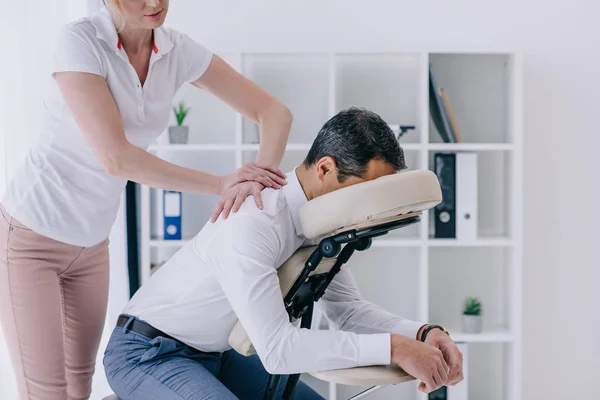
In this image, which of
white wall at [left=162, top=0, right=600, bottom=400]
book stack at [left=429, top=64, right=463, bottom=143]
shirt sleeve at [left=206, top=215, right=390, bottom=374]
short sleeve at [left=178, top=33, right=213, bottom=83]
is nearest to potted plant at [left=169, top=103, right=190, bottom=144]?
white wall at [left=162, top=0, right=600, bottom=400]

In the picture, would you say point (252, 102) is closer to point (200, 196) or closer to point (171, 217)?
point (171, 217)

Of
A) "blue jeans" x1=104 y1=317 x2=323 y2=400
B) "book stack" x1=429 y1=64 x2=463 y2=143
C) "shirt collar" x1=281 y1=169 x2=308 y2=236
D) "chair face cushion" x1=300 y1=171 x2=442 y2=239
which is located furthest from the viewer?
"book stack" x1=429 y1=64 x2=463 y2=143

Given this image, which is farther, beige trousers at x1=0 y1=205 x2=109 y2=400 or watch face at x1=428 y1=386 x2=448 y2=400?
watch face at x1=428 y1=386 x2=448 y2=400

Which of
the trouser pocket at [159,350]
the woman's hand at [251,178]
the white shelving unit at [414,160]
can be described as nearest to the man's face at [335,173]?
the woman's hand at [251,178]

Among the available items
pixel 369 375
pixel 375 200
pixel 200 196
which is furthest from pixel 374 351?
pixel 200 196

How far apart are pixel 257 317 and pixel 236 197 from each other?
26 centimetres

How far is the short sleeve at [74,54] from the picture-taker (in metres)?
1.38

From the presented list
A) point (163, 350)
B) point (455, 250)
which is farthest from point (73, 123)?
point (455, 250)

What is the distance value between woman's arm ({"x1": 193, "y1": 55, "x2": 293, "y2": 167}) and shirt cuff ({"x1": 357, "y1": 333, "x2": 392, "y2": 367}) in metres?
0.58

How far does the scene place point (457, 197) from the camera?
275 centimetres

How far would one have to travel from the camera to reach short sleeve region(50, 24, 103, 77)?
1376 millimetres

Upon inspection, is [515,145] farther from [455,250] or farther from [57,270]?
[57,270]

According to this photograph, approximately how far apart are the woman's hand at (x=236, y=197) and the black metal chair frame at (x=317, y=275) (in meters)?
0.17

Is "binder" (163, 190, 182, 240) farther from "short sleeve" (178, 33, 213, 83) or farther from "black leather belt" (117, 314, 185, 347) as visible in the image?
"black leather belt" (117, 314, 185, 347)
